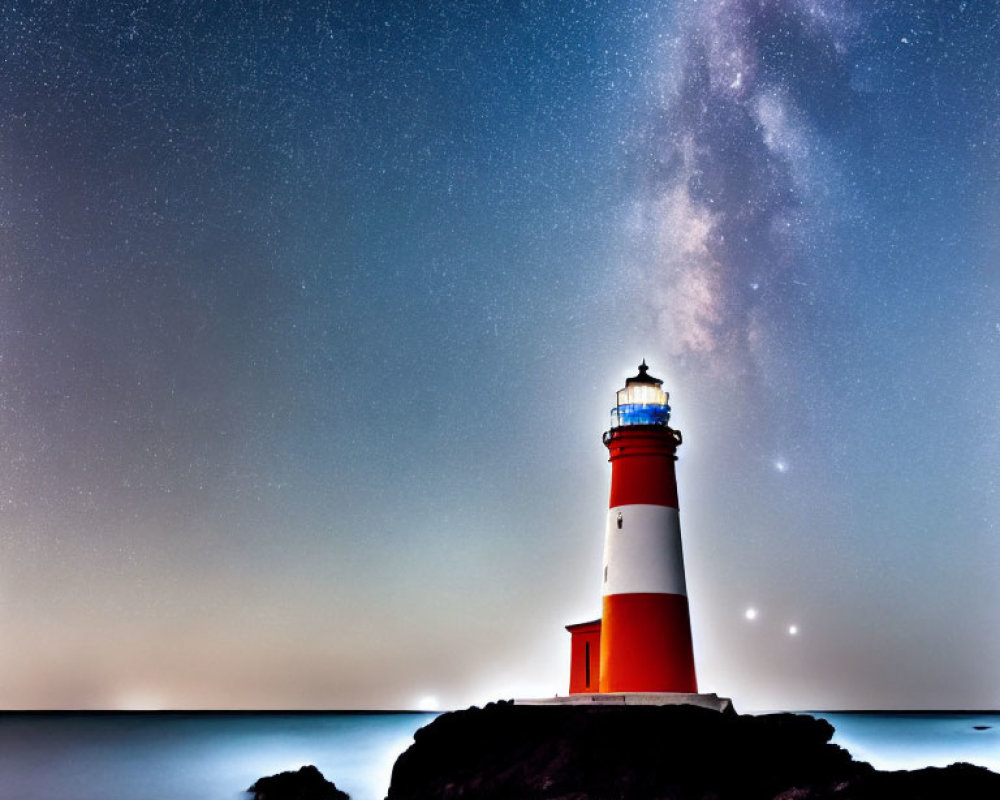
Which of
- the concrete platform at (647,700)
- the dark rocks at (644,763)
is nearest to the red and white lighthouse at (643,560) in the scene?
the concrete platform at (647,700)

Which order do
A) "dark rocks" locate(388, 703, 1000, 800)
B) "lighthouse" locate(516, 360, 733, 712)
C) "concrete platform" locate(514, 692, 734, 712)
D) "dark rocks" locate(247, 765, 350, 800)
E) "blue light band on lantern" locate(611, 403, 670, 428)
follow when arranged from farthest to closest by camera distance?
1. "dark rocks" locate(247, 765, 350, 800)
2. "blue light band on lantern" locate(611, 403, 670, 428)
3. "lighthouse" locate(516, 360, 733, 712)
4. "concrete platform" locate(514, 692, 734, 712)
5. "dark rocks" locate(388, 703, 1000, 800)

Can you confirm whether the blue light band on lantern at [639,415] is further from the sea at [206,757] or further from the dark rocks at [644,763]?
the sea at [206,757]

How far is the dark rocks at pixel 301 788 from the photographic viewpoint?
A: 2662 centimetres

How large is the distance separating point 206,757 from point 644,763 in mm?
47424

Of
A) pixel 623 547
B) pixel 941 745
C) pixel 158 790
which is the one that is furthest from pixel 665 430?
pixel 941 745

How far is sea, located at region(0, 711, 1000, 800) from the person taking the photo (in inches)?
1494

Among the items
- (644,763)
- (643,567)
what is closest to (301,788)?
(643,567)

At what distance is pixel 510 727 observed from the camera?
45.7ft

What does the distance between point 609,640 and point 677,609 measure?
1.33 meters

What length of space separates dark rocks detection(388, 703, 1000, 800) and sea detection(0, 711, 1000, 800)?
2136cm

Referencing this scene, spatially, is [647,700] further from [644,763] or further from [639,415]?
[639,415]

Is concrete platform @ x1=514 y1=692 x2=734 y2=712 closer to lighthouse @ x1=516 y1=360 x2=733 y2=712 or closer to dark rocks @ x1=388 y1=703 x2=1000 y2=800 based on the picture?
lighthouse @ x1=516 y1=360 x2=733 y2=712

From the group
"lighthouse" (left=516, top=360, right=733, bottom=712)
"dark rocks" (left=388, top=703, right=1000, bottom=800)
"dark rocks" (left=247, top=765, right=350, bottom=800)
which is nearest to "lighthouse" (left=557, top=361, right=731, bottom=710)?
"lighthouse" (left=516, top=360, right=733, bottom=712)

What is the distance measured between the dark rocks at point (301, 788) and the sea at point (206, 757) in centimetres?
477
